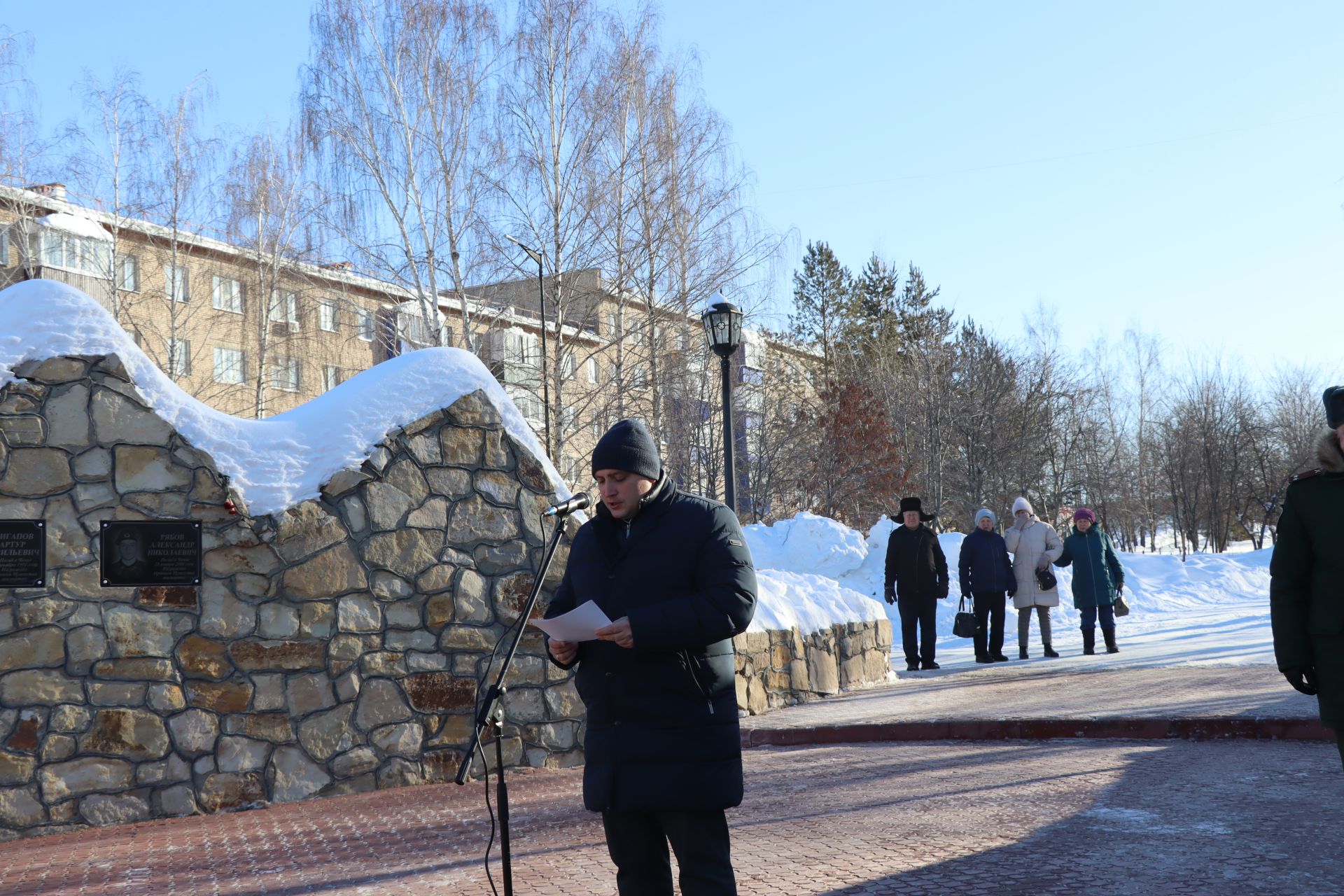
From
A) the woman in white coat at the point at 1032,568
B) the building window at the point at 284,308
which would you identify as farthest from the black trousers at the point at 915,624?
the building window at the point at 284,308

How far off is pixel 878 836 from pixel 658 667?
2846 mm

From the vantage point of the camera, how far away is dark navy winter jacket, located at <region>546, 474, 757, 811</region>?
11.2 feet

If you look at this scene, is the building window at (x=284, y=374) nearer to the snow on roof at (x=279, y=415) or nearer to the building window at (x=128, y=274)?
the building window at (x=128, y=274)

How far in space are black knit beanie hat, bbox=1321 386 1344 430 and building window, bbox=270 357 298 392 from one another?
30.7m

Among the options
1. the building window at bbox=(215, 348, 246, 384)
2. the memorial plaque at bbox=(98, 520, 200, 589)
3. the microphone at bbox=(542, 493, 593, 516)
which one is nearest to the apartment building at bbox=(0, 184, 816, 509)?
the building window at bbox=(215, 348, 246, 384)

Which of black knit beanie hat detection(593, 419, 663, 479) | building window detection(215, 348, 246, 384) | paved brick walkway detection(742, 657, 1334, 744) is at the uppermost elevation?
building window detection(215, 348, 246, 384)

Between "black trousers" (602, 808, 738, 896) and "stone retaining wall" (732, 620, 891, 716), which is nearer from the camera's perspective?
"black trousers" (602, 808, 738, 896)

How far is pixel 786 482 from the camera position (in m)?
33.2

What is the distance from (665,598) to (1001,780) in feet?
14.6

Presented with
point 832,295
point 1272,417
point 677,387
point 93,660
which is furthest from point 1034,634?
point 1272,417

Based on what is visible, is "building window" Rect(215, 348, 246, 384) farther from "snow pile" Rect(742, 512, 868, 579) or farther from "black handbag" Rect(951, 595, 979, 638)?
"black handbag" Rect(951, 595, 979, 638)

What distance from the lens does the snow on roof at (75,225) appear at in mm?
27125

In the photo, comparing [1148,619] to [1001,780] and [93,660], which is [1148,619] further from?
[93,660]

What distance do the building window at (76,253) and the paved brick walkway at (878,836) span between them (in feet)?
78.3
